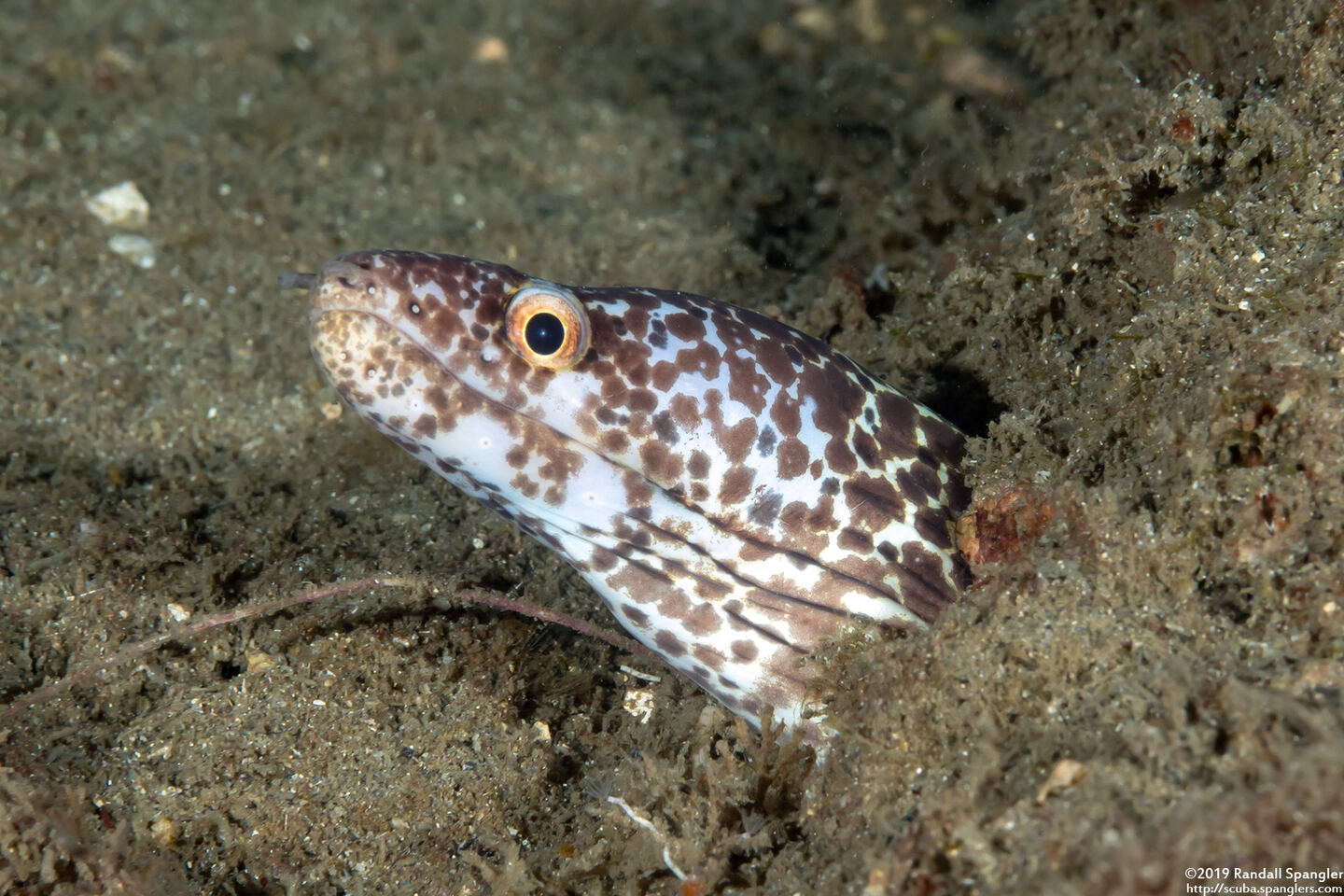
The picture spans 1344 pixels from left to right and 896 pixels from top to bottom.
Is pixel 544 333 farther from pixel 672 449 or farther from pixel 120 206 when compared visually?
pixel 120 206

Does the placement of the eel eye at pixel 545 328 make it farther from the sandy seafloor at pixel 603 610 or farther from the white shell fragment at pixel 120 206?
the white shell fragment at pixel 120 206

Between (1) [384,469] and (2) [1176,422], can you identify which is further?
(1) [384,469]

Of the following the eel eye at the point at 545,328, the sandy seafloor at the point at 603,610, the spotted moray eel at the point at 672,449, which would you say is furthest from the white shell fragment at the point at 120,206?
the eel eye at the point at 545,328

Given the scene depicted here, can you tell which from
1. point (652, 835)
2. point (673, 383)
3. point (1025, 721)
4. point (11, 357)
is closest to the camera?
point (1025, 721)

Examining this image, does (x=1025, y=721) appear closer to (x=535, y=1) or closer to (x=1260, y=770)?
(x=1260, y=770)

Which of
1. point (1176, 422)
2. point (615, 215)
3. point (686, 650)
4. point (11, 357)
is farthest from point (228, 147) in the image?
point (1176, 422)

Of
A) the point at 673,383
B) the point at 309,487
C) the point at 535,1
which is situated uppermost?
the point at 535,1

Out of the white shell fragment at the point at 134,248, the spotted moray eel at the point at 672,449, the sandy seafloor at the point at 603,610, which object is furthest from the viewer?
the white shell fragment at the point at 134,248
